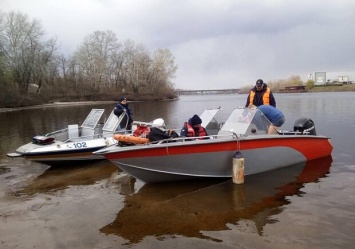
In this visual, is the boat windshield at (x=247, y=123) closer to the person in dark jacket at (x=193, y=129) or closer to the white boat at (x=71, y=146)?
the person in dark jacket at (x=193, y=129)

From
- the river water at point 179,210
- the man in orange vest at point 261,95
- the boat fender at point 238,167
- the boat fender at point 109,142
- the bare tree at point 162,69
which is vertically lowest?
the river water at point 179,210

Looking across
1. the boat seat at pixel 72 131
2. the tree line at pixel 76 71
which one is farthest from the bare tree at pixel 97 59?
the boat seat at pixel 72 131

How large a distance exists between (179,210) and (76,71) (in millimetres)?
70691

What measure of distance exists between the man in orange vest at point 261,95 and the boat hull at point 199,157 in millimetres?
1404

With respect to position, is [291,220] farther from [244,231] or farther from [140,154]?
[140,154]

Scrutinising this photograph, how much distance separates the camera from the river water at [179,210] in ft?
15.8

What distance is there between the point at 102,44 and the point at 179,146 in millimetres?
70120

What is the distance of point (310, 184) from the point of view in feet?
24.9

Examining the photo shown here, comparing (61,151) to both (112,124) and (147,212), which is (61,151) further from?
(147,212)

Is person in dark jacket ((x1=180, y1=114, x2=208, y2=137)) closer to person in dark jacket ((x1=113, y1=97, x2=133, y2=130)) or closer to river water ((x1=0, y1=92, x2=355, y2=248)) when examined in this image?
river water ((x1=0, y1=92, x2=355, y2=248))

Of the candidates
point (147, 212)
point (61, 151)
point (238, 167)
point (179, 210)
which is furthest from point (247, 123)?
point (61, 151)

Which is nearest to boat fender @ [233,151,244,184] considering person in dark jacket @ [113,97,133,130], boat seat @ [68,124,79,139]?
person in dark jacket @ [113,97,133,130]

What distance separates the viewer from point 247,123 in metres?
7.86

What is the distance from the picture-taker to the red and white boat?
22.3 ft
